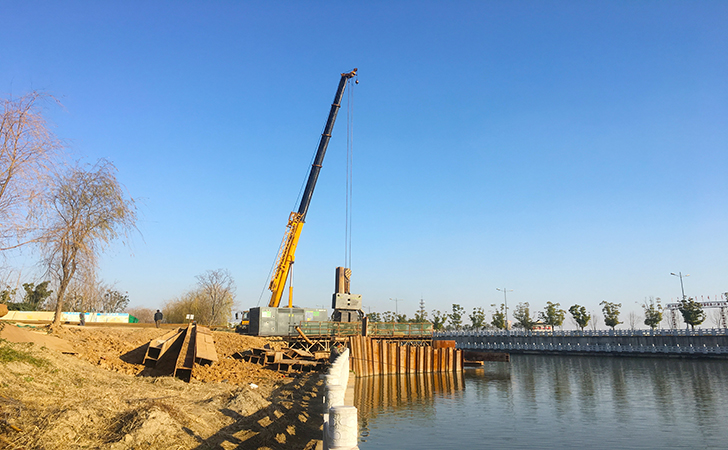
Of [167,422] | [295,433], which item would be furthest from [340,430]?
[295,433]

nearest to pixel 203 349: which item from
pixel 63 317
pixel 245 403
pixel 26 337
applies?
pixel 26 337

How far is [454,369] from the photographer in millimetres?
40188

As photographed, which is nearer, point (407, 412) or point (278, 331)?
point (407, 412)

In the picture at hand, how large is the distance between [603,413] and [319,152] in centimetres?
3186

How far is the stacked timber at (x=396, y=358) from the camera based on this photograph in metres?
33.3

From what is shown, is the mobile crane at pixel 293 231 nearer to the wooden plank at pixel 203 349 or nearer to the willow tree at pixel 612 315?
the wooden plank at pixel 203 349

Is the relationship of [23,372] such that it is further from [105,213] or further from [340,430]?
[105,213]

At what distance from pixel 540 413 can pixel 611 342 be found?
58078mm

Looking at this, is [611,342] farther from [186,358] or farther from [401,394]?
[186,358]

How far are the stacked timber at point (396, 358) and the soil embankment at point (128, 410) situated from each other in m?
13.2

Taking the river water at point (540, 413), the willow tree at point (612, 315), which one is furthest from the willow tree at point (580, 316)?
the river water at point (540, 413)

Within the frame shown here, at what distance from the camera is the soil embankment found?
8.16m

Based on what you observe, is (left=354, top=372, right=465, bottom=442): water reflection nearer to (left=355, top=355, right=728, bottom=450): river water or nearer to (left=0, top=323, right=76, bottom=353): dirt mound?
(left=355, top=355, right=728, bottom=450): river water

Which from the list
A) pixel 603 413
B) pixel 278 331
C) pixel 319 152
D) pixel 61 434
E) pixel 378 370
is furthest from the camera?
pixel 319 152
